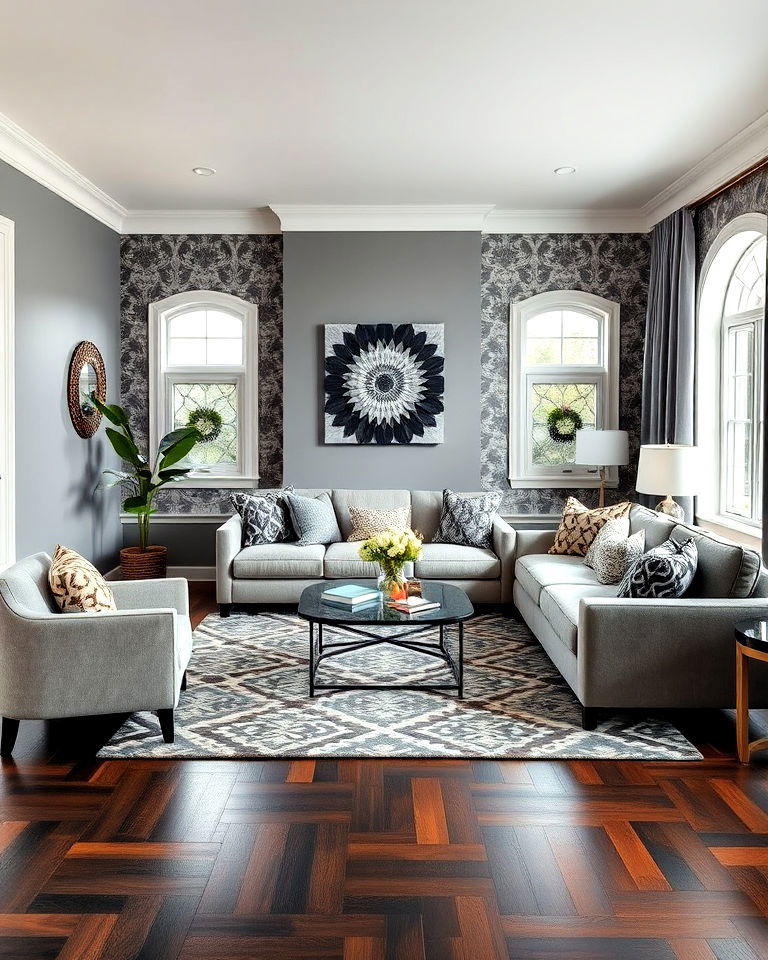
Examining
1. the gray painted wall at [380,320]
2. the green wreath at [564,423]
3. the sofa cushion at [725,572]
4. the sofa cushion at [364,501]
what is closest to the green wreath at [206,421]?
the gray painted wall at [380,320]

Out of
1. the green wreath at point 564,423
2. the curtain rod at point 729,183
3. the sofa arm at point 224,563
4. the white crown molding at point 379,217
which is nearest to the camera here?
the curtain rod at point 729,183

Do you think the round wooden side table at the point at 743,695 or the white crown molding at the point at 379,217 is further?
the white crown molding at the point at 379,217

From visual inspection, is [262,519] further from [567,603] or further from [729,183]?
[729,183]

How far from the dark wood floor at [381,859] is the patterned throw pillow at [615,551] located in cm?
134

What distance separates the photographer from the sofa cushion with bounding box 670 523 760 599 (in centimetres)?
367

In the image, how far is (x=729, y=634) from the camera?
11.5 feet

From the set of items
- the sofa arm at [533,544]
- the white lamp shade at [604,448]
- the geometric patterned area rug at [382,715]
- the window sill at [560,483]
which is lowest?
the geometric patterned area rug at [382,715]

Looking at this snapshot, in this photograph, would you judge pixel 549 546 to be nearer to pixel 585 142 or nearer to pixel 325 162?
pixel 585 142

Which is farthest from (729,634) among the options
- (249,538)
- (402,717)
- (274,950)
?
(249,538)

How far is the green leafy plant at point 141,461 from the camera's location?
6055 mm

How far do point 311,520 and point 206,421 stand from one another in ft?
5.00

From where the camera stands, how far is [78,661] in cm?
326

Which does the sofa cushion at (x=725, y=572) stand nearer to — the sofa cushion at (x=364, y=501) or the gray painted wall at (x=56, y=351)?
the sofa cushion at (x=364, y=501)

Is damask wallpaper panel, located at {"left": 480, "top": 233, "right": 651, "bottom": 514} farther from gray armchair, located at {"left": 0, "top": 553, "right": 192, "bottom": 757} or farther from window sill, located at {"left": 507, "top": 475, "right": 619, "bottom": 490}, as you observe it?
gray armchair, located at {"left": 0, "top": 553, "right": 192, "bottom": 757}
